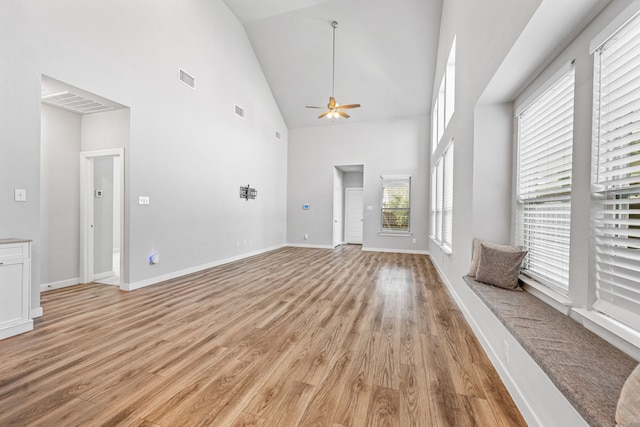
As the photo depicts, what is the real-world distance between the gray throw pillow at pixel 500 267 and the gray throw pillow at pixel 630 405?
1483 millimetres

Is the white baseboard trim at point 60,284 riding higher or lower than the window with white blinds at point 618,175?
lower

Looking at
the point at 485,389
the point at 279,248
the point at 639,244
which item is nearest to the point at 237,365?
the point at 485,389

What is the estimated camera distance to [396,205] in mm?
8156

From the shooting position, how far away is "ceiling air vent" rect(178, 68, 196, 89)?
4684mm

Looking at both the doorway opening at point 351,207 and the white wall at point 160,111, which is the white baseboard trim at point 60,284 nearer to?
the white wall at point 160,111

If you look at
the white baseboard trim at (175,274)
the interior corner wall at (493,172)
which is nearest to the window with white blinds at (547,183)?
the interior corner wall at (493,172)

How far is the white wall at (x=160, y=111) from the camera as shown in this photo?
279 cm

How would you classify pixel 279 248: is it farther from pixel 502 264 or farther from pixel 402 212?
pixel 502 264

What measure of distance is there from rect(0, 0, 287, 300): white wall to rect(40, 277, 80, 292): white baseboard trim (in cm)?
117

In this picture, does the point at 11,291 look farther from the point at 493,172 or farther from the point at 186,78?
the point at 493,172

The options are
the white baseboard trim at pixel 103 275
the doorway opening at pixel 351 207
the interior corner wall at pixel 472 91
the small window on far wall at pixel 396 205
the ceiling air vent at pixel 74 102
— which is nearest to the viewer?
the interior corner wall at pixel 472 91

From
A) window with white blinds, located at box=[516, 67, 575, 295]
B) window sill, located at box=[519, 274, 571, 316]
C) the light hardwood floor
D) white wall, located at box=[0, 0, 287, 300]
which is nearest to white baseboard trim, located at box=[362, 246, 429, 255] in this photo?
white wall, located at box=[0, 0, 287, 300]

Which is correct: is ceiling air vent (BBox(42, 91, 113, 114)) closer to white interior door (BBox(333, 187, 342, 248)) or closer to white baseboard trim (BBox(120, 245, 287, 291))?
white baseboard trim (BBox(120, 245, 287, 291))

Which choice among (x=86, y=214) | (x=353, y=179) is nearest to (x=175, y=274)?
(x=86, y=214)
